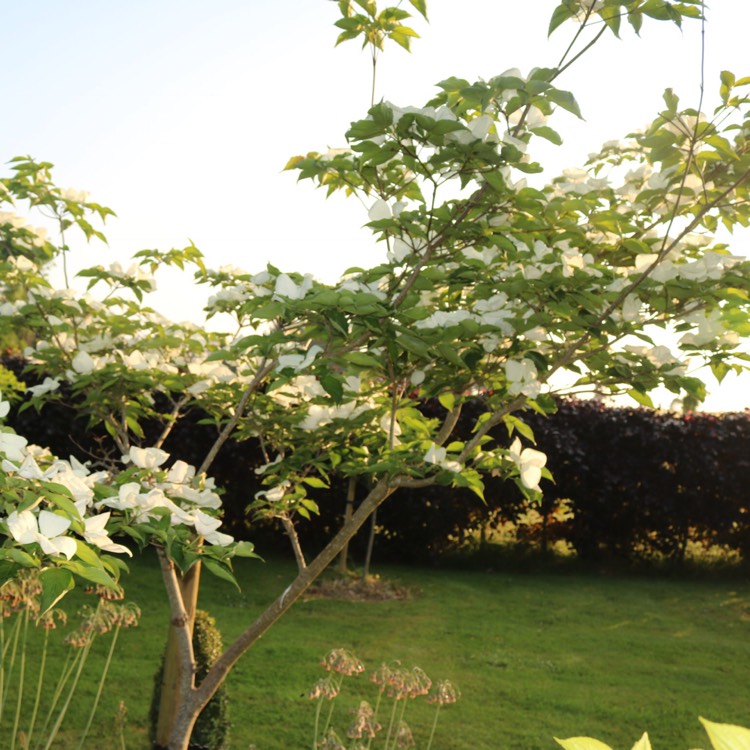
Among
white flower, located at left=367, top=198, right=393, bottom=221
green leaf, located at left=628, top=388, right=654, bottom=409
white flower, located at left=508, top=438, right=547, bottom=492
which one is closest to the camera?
white flower, located at left=367, top=198, right=393, bottom=221

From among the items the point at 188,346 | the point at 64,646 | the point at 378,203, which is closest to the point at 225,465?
the point at 64,646

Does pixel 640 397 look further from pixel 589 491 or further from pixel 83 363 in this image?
pixel 589 491

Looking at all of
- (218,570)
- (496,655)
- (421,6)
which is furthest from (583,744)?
(496,655)

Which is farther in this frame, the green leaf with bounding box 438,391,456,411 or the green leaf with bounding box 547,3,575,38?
the green leaf with bounding box 438,391,456,411

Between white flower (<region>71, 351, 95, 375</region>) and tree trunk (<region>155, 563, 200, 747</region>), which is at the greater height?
white flower (<region>71, 351, 95, 375</region>)

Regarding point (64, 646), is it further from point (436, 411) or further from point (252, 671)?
point (436, 411)

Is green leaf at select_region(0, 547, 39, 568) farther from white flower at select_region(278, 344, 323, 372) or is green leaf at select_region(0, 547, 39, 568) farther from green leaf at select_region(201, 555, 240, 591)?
white flower at select_region(278, 344, 323, 372)

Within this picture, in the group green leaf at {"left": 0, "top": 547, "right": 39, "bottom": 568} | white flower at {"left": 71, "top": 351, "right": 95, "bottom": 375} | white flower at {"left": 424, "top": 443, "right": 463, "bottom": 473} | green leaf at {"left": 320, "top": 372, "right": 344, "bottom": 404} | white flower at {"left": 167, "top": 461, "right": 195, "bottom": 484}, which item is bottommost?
green leaf at {"left": 0, "top": 547, "right": 39, "bottom": 568}

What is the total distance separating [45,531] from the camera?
Answer: 5.26ft

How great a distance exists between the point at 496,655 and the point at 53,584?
14.9 ft

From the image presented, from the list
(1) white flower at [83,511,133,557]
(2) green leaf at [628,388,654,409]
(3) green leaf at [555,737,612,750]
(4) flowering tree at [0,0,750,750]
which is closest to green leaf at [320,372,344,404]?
(4) flowering tree at [0,0,750,750]

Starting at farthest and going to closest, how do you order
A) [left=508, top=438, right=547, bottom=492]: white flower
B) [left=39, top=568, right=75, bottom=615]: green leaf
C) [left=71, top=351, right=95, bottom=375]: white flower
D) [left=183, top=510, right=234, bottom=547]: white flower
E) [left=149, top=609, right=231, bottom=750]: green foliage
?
1. [left=149, top=609, right=231, bottom=750]: green foliage
2. [left=71, top=351, right=95, bottom=375]: white flower
3. [left=508, top=438, right=547, bottom=492]: white flower
4. [left=183, top=510, right=234, bottom=547]: white flower
5. [left=39, top=568, right=75, bottom=615]: green leaf

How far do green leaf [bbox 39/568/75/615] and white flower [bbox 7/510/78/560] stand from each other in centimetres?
3

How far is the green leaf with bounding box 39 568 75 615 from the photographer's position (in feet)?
5.01
